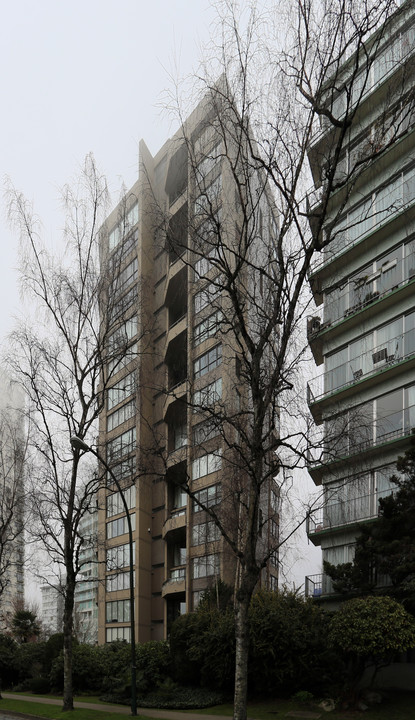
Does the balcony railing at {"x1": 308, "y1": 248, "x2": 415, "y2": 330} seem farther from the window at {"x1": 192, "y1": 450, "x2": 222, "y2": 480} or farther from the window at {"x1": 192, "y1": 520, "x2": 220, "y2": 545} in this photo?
the window at {"x1": 192, "y1": 450, "x2": 222, "y2": 480}

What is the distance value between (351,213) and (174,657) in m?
19.8

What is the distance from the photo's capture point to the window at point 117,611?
5691 centimetres

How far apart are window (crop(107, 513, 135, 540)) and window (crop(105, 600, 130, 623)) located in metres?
5.30

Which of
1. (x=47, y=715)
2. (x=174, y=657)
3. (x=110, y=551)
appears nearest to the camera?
(x=47, y=715)

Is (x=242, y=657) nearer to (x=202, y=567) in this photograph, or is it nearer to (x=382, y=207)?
(x=382, y=207)

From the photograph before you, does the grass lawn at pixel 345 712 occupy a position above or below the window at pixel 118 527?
below

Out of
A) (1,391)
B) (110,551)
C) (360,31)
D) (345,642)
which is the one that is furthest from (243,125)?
(1,391)

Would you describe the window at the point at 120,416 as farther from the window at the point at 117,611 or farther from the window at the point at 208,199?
the window at the point at 208,199

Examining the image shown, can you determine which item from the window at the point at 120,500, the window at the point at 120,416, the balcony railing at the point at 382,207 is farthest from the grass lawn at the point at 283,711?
the window at the point at 120,416

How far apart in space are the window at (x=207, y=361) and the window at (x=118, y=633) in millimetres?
22741

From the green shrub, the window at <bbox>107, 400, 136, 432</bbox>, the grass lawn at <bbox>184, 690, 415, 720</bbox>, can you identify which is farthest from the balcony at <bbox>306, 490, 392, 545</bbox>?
the window at <bbox>107, 400, 136, 432</bbox>

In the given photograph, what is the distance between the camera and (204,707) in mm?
24781

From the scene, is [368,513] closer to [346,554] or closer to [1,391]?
[346,554]

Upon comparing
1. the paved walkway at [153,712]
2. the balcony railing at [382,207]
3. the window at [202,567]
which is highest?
the balcony railing at [382,207]
